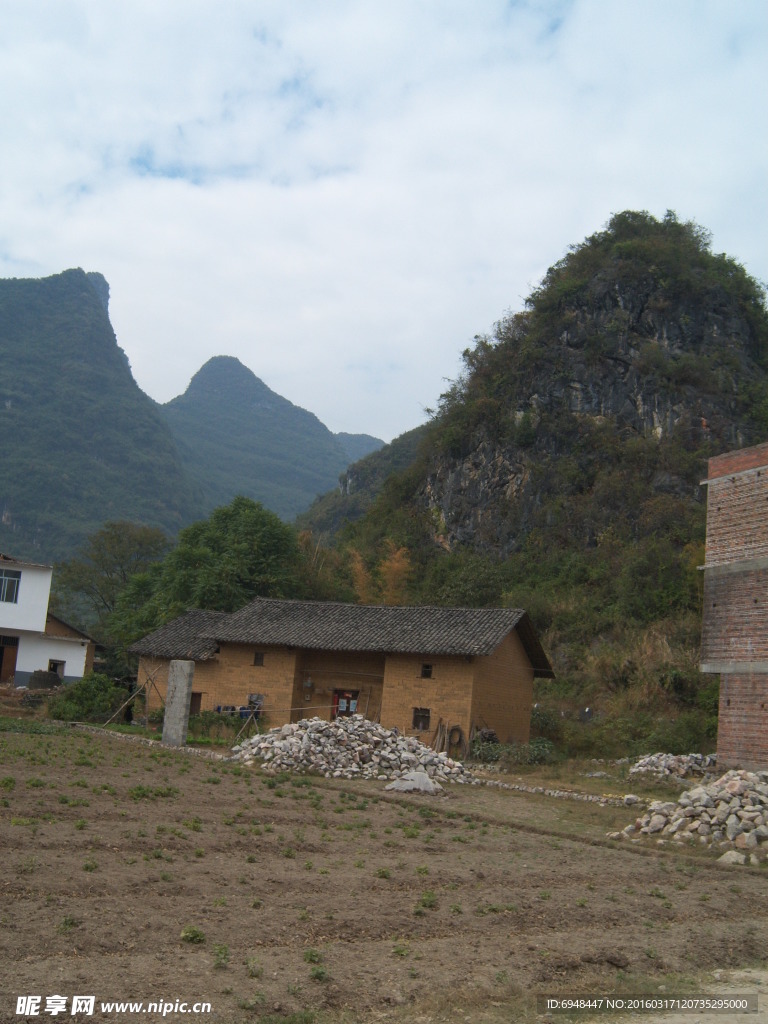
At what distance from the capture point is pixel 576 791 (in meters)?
20.9

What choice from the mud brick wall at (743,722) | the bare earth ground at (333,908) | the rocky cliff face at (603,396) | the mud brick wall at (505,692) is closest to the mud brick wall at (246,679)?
the mud brick wall at (505,692)

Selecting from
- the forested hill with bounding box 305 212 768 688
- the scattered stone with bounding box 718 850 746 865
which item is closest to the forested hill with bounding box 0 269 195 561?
the forested hill with bounding box 305 212 768 688

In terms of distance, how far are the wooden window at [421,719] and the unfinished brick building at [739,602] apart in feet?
27.0

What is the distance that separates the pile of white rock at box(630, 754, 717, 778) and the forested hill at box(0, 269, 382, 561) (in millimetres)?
57692

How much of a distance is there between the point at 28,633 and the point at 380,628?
650 inches

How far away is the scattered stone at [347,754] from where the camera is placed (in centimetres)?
2119

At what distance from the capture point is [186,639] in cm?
3278

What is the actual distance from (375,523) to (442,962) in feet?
164

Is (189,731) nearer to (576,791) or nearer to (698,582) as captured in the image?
(576,791)

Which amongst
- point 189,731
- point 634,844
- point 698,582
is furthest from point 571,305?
point 634,844

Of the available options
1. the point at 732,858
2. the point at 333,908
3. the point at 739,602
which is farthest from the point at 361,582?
the point at 333,908

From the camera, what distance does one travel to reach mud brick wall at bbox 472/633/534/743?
2716 centimetres

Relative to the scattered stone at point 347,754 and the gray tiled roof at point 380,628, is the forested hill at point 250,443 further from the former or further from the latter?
the scattered stone at point 347,754

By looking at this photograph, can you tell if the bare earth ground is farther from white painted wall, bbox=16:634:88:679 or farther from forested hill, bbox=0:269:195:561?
forested hill, bbox=0:269:195:561
